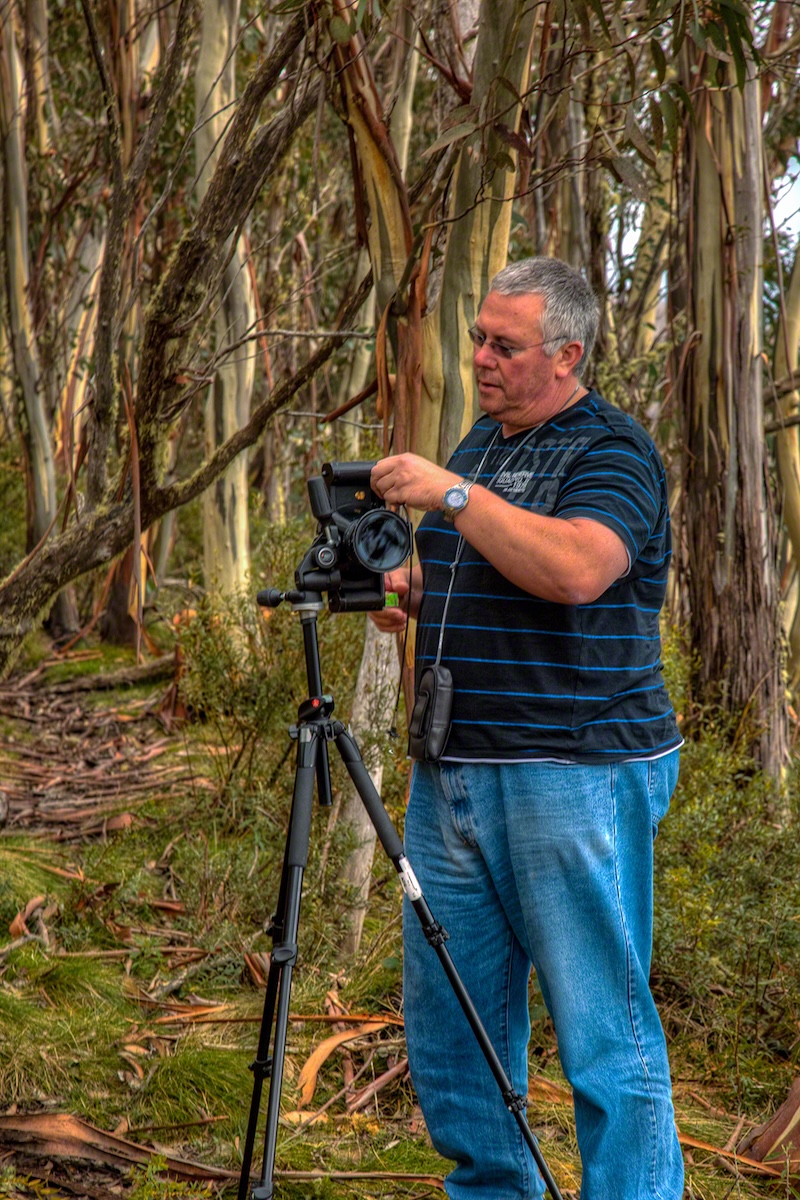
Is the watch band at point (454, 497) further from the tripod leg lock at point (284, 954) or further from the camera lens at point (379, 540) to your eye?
the tripod leg lock at point (284, 954)

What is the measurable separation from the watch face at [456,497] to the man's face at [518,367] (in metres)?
0.31

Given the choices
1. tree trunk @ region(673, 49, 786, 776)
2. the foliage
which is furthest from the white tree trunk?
the foliage

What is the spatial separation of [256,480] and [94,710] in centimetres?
631

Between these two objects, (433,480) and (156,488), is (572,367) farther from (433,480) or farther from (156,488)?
(156,488)

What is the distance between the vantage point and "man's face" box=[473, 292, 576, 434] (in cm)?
212

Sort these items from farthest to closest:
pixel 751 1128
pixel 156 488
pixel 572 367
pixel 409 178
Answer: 1. pixel 409 178
2. pixel 156 488
3. pixel 751 1128
4. pixel 572 367

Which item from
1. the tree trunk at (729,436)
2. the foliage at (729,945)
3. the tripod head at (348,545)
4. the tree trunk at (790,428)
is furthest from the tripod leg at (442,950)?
the tree trunk at (790,428)

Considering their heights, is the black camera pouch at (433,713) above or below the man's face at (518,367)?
below

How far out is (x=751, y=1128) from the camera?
3.00m

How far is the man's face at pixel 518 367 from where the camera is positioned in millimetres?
2119

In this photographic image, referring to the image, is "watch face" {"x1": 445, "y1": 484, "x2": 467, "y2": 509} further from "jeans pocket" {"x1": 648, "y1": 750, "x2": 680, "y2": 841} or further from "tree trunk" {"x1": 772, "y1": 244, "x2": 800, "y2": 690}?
"tree trunk" {"x1": 772, "y1": 244, "x2": 800, "y2": 690}

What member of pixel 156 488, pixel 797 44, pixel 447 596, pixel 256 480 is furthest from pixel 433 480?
pixel 256 480

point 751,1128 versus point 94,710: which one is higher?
point 94,710

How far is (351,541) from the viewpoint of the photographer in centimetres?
207
